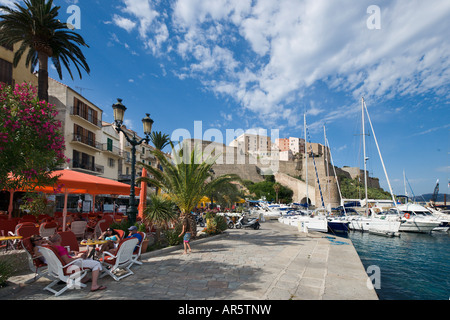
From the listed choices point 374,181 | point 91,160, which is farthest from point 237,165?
point 91,160

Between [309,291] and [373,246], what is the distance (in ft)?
53.2

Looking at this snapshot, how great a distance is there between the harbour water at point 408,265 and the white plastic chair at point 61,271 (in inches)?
338

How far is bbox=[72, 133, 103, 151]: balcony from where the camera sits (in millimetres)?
23062

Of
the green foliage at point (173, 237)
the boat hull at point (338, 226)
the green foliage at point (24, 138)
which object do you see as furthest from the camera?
the boat hull at point (338, 226)

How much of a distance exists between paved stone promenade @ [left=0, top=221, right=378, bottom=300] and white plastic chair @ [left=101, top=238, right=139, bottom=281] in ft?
0.56

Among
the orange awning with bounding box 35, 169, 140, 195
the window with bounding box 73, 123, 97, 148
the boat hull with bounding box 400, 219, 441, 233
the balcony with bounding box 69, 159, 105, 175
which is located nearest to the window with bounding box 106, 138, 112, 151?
the balcony with bounding box 69, 159, 105, 175

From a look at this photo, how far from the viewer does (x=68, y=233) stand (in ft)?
19.5

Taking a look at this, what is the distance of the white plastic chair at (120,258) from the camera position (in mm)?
5247

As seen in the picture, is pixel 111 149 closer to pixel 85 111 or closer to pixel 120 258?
pixel 85 111

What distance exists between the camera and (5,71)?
54.7 feet

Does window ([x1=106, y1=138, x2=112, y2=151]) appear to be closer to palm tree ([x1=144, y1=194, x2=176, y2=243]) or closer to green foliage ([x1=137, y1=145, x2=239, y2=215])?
green foliage ([x1=137, y1=145, x2=239, y2=215])

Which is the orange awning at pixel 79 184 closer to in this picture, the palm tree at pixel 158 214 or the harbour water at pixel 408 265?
the palm tree at pixel 158 214

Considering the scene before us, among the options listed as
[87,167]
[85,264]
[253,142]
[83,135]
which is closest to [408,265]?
[85,264]

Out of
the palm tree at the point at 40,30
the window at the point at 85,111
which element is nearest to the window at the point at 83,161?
the window at the point at 85,111
